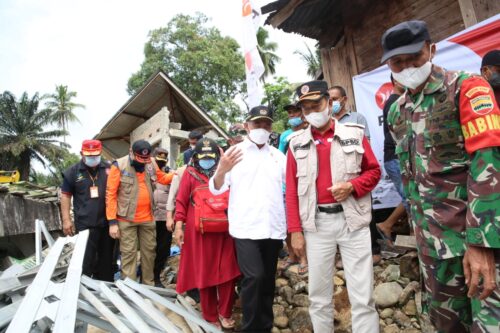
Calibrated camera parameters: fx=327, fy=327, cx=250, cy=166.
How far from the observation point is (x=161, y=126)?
29.8 ft

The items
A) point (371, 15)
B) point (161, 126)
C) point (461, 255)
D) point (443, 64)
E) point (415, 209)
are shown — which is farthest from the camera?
point (161, 126)

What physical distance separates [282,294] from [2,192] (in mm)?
6024

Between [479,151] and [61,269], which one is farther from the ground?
[479,151]

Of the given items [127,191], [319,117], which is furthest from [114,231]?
[319,117]

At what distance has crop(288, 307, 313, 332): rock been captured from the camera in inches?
124

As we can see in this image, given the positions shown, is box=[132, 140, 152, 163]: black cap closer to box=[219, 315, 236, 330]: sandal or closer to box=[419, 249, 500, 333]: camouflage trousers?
box=[219, 315, 236, 330]: sandal

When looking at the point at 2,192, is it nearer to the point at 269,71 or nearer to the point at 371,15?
the point at 371,15

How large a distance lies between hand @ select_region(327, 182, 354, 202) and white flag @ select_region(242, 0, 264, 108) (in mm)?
3826

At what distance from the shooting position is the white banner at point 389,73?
10.8 feet

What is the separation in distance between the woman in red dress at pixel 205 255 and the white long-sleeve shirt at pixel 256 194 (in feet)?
1.62

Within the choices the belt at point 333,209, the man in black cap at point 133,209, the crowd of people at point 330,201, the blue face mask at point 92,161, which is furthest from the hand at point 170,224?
the belt at point 333,209

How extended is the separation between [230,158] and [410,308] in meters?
2.12

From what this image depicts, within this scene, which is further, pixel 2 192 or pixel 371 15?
pixel 2 192

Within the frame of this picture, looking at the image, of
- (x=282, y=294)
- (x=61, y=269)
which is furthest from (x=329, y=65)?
(x=61, y=269)
